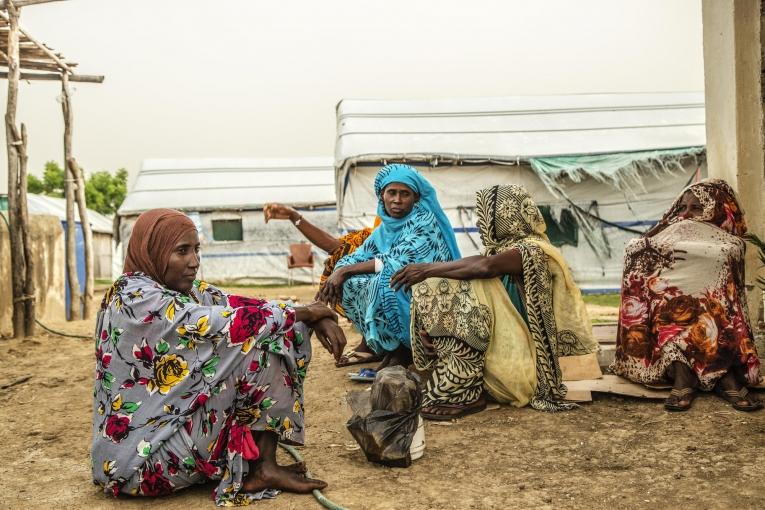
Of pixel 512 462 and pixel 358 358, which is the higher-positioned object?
pixel 358 358

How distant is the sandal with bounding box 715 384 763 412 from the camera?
3.42 metres

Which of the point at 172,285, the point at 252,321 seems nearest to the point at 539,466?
the point at 252,321

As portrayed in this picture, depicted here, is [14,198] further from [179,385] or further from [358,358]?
[179,385]

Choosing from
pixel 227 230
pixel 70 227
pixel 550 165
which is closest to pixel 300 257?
A: pixel 227 230

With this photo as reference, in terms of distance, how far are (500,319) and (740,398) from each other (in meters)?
1.21

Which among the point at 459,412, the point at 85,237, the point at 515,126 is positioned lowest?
the point at 459,412

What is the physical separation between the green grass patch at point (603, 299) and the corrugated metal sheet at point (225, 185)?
7.15 metres

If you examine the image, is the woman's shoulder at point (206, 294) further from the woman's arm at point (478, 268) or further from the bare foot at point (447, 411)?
the bare foot at point (447, 411)

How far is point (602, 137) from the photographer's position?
11883 millimetres

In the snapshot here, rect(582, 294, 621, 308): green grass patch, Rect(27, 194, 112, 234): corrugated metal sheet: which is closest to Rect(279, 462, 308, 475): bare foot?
Rect(582, 294, 621, 308): green grass patch

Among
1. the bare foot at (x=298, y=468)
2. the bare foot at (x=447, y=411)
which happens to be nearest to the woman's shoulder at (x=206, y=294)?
the bare foot at (x=298, y=468)

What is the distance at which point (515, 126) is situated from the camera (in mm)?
12227

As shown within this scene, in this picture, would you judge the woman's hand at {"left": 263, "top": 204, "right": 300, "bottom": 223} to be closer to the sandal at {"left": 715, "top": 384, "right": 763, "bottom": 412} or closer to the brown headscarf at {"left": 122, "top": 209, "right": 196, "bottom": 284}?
the brown headscarf at {"left": 122, "top": 209, "right": 196, "bottom": 284}

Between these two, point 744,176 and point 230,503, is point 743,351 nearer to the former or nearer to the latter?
point 744,176
